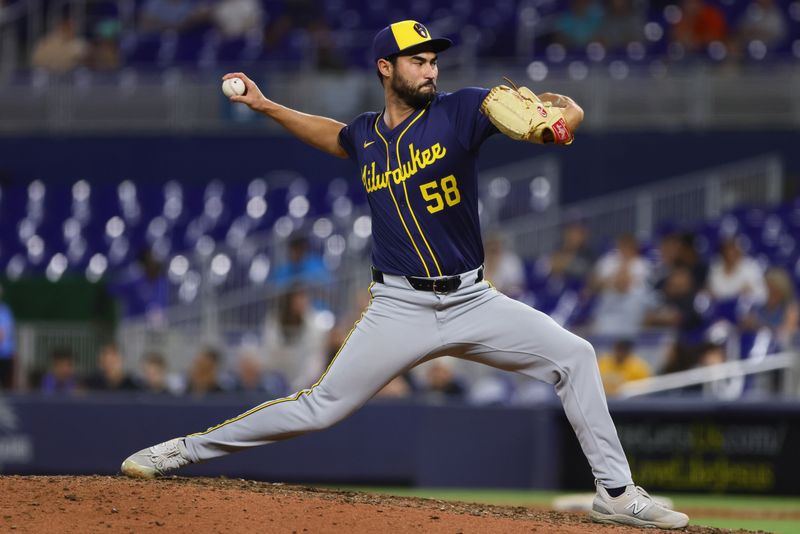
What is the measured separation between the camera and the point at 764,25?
664 inches

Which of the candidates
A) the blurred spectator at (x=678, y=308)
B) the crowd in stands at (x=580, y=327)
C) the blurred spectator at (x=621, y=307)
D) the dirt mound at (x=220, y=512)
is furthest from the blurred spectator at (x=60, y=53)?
the dirt mound at (x=220, y=512)

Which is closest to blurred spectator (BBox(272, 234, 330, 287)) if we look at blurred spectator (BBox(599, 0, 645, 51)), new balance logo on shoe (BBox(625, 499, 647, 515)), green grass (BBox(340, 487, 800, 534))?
green grass (BBox(340, 487, 800, 534))

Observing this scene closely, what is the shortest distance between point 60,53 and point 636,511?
14347 mm

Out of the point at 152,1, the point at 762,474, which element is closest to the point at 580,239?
the point at 762,474

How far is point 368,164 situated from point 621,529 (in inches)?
72.3

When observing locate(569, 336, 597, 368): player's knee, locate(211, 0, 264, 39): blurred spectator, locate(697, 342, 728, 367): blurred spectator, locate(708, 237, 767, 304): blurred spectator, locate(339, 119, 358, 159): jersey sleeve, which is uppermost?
locate(211, 0, 264, 39): blurred spectator

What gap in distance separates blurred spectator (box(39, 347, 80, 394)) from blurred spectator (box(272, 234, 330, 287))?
2236mm

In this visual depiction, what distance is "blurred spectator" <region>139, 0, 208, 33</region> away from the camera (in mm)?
19516

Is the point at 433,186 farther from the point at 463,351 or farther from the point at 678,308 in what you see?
the point at 678,308

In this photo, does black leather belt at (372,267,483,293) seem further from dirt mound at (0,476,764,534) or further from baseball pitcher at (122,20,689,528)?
dirt mound at (0,476,764,534)

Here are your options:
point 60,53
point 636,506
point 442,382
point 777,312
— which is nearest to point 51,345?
point 442,382

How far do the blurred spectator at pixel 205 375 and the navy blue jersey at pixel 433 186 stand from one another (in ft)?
21.0

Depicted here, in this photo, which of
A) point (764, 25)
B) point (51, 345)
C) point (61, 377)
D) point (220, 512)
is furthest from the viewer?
point (764, 25)

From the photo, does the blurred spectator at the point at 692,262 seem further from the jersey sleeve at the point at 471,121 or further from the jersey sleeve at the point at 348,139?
the jersey sleeve at the point at 471,121
